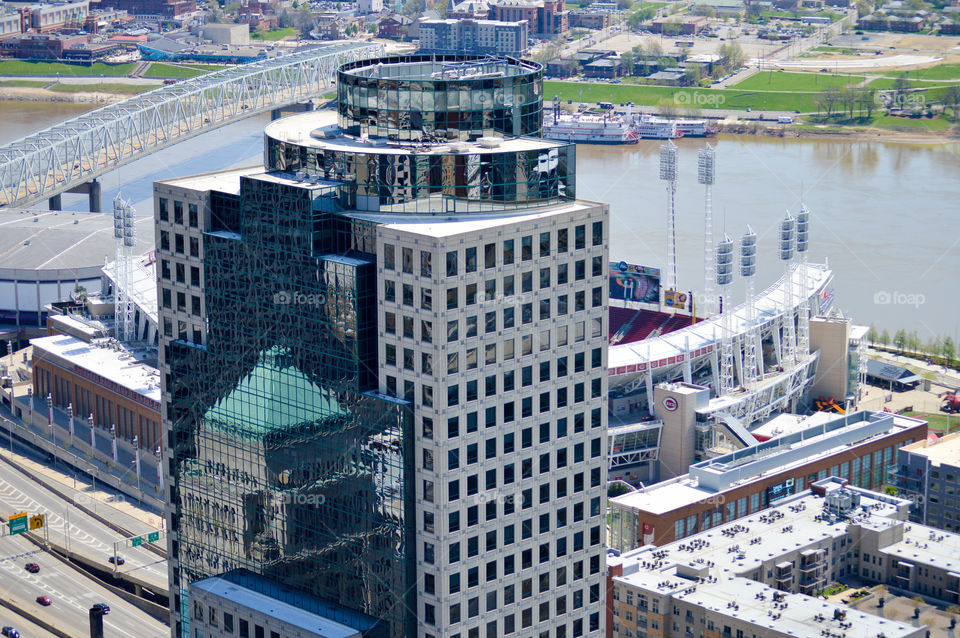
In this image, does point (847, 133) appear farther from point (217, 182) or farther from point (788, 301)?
point (217, 182)

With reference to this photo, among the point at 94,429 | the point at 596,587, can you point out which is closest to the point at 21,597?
the point at 94,429

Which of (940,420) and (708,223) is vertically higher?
(708,223)

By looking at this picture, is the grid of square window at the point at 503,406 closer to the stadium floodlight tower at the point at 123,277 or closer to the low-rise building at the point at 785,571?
the low-rise building at the point at 785,571

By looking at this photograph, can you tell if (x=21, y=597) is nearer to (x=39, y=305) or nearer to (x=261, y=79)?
(x=39, y=305)
